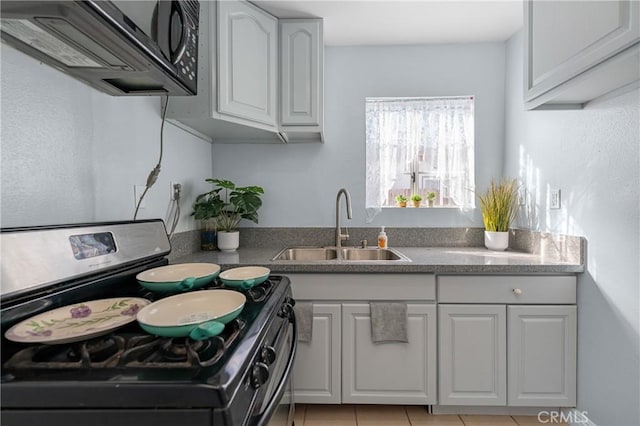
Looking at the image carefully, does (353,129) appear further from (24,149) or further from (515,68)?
(24,149)

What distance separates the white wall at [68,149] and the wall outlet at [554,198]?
2.10 metres

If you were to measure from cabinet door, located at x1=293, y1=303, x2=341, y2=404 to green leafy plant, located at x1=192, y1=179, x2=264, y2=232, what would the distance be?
2.56 feet

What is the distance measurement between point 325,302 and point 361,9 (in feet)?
5.51

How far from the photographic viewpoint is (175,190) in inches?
68.6

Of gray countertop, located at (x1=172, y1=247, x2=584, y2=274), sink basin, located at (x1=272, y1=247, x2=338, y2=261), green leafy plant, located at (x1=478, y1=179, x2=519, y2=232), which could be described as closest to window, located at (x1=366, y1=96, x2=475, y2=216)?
green leafy plant, located at (x1=478, y1=179, x2=519, y2=232)

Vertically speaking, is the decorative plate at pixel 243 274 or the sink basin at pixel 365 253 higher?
the decorative plate at pixel 243 274

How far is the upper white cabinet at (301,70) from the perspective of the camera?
1925 mm

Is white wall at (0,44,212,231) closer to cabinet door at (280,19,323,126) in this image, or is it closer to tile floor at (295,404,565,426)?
cabinet door at (280,19,323,126)

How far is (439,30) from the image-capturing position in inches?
81.5

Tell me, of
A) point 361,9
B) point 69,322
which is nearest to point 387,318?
point 69,322

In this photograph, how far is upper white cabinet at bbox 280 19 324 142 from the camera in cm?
192

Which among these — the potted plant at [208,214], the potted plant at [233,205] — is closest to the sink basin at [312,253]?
the potted plant at [233,205]

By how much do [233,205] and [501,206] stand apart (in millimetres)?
1763

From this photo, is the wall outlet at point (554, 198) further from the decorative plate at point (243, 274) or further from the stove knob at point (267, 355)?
the stove knob at point (267, 355)
